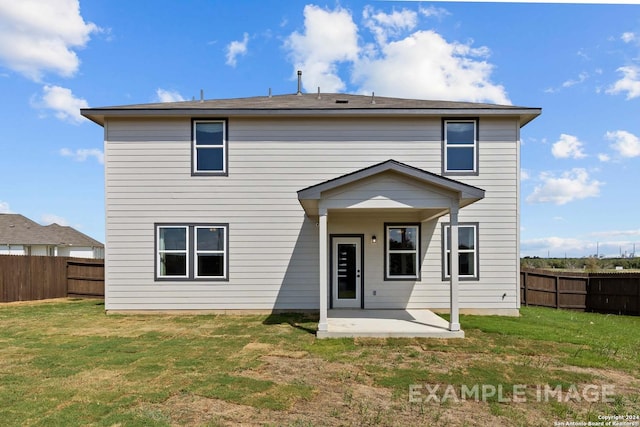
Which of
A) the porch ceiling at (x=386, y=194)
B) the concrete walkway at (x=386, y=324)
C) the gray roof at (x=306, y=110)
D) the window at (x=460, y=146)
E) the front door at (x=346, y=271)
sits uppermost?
the gray roof at (x=306, y=110)

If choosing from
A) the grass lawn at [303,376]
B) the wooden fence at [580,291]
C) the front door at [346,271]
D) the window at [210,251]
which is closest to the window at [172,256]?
the window at [210,251]

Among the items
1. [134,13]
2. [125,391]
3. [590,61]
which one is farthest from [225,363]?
[590,61]

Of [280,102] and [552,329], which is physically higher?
[280,102]

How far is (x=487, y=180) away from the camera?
10.6 m

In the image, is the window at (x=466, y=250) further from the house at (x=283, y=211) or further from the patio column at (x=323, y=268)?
the patio column at (x=323, y=268)

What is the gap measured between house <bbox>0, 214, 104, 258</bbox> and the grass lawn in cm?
2110

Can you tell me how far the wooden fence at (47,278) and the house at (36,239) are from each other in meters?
14.0

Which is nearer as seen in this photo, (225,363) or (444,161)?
(225,363)

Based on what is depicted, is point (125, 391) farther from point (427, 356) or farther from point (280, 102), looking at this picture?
point (280, 102)

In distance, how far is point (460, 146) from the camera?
1062 cm

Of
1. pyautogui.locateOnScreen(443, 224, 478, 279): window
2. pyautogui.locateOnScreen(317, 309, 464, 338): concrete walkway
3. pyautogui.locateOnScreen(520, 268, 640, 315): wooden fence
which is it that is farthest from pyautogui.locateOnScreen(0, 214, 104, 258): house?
pyautogui.locateOnScreen(520, 268, 640, 315): wooden fence

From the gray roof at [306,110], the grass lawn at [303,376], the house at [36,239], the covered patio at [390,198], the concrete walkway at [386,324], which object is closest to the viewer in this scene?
the grass lawn at [303,376]

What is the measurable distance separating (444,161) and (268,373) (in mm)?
7478

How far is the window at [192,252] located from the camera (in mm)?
10500
